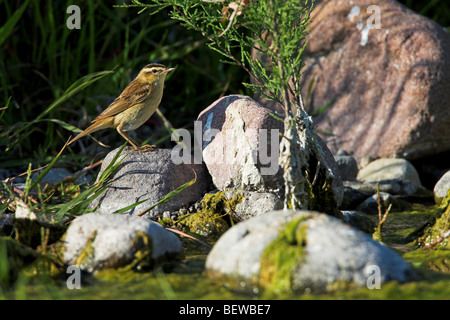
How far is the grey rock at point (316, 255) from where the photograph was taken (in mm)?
3264

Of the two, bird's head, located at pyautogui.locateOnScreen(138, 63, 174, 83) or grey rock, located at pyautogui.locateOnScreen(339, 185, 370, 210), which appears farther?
grey rock, located at pyautogui.locateOnScreen(339, 185, 370, 210)

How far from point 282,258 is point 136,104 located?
2.90 meters

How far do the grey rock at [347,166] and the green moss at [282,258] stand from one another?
335cm

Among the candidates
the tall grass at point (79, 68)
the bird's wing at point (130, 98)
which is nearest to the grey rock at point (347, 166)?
the tall grass at point (79, 68)

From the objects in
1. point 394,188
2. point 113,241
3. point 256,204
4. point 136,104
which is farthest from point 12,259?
point 394,188

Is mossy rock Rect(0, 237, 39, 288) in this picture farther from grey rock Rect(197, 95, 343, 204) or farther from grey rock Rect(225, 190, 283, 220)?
grey rock Rect(197, 95, 343, 204)

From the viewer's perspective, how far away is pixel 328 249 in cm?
331

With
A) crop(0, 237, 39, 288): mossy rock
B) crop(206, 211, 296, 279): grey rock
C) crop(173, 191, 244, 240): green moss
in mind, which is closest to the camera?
crop(206, 211, 296, 279): grey rock

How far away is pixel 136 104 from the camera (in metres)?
5.77

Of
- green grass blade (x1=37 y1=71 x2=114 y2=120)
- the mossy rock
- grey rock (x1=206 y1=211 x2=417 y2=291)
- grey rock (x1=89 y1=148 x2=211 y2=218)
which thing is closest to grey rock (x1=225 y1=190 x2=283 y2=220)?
grey rock (x1=89 y1=148 x2=211 y2=218)

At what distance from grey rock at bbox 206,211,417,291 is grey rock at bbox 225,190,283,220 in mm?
1271

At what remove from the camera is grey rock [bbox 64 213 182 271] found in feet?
12.3

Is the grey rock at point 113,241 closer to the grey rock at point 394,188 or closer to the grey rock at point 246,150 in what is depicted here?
the grey rock at point 246,150

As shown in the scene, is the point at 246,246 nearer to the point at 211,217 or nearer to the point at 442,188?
the point at 211,217
